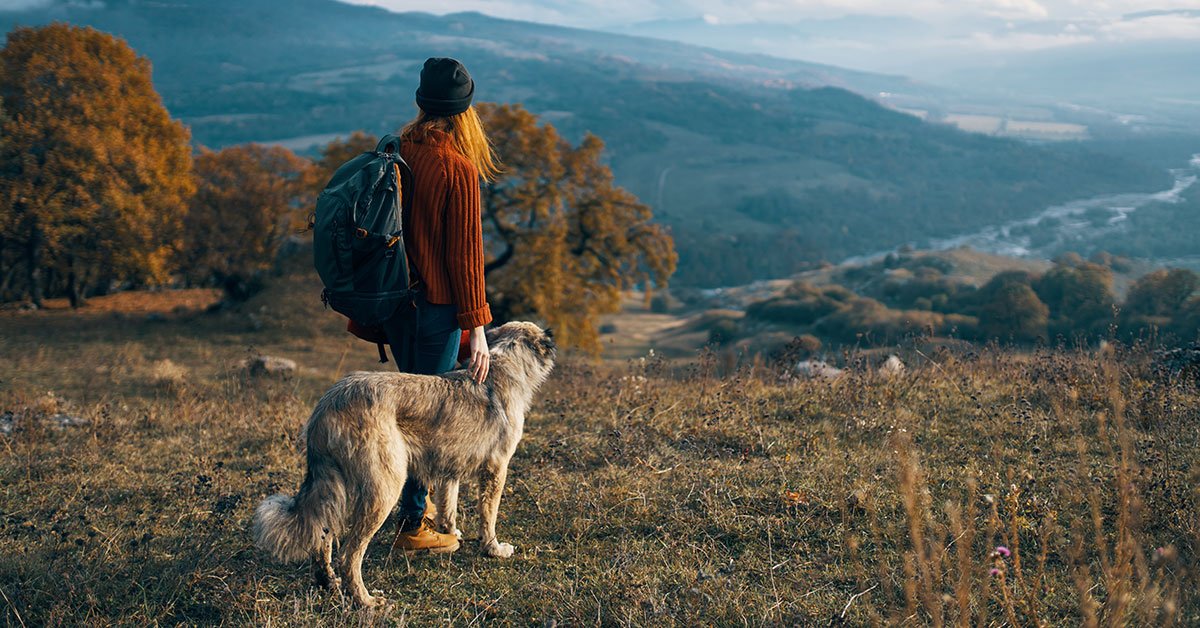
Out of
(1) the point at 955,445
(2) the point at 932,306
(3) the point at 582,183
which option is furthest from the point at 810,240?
(1) the point at 955,445

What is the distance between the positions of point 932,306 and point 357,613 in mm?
63812

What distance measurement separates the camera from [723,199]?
161 metres

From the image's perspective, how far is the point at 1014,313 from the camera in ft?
135

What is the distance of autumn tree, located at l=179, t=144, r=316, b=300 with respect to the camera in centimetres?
2781

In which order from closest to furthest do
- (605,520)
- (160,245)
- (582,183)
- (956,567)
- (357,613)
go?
(357,613) → (956,567) → (605,520) → (160,245) → (582,183)

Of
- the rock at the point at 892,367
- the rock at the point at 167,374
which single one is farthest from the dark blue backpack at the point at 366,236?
the rock at the point at 167,374

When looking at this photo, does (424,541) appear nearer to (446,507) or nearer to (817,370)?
(446,507)

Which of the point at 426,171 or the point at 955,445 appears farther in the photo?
the point at 955,445

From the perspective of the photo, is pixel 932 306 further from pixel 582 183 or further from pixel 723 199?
pixel 723 199

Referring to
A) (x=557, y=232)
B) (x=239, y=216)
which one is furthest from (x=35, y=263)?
(x=557, y=232)

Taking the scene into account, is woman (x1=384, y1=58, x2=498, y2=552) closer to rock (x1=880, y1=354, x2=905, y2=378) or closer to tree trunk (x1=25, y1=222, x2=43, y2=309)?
rock (x1=880, y1=354, x2=905, y2=378)

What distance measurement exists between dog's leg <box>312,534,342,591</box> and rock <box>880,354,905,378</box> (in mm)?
6013

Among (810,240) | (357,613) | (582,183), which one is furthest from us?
(810,240)

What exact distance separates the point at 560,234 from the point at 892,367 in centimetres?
2095
